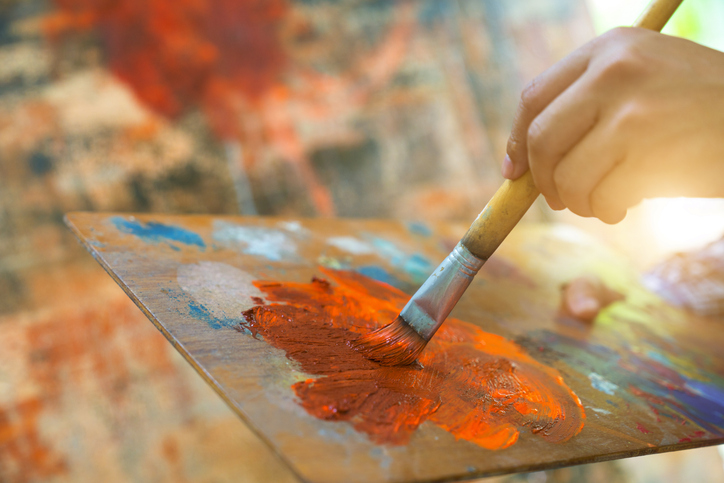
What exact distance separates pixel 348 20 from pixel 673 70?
95.8 inches

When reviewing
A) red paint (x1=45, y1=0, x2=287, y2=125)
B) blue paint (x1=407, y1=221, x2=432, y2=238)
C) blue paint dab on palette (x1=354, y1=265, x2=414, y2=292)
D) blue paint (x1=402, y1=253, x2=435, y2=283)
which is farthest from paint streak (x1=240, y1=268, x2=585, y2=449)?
red paint (x1=45, y1=0, x2=287, y2=125)

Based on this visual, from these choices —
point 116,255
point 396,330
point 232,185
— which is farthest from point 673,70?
point 232,185

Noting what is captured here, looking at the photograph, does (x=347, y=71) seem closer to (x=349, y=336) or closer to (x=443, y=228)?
(x=443, y=228)

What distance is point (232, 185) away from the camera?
7.61 ft

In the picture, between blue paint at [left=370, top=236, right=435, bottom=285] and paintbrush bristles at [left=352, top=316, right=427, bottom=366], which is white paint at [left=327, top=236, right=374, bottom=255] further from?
paintbrush bristles at [left=352, top=316, right=427, bottom=366]

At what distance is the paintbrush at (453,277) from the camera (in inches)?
28.7

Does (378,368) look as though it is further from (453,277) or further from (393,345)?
(453,277)

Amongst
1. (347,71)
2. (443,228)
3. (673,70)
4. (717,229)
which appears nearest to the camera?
(673,70)

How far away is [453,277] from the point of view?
76 centimetres

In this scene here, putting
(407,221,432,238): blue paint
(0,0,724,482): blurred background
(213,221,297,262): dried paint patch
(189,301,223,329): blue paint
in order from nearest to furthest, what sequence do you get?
(189,301,223,329): blue paint, (213,221,297,262): dried paint patch, (407,221,432,238): blue paint, (0,0,724,482): blurred background

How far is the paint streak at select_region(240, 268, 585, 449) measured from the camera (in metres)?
0.61

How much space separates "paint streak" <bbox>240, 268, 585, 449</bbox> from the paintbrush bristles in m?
0.02

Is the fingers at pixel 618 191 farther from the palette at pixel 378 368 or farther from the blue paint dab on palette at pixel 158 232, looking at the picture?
the blue paint dab on palette at pixel 158 232

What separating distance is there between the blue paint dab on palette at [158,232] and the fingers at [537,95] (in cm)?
70
